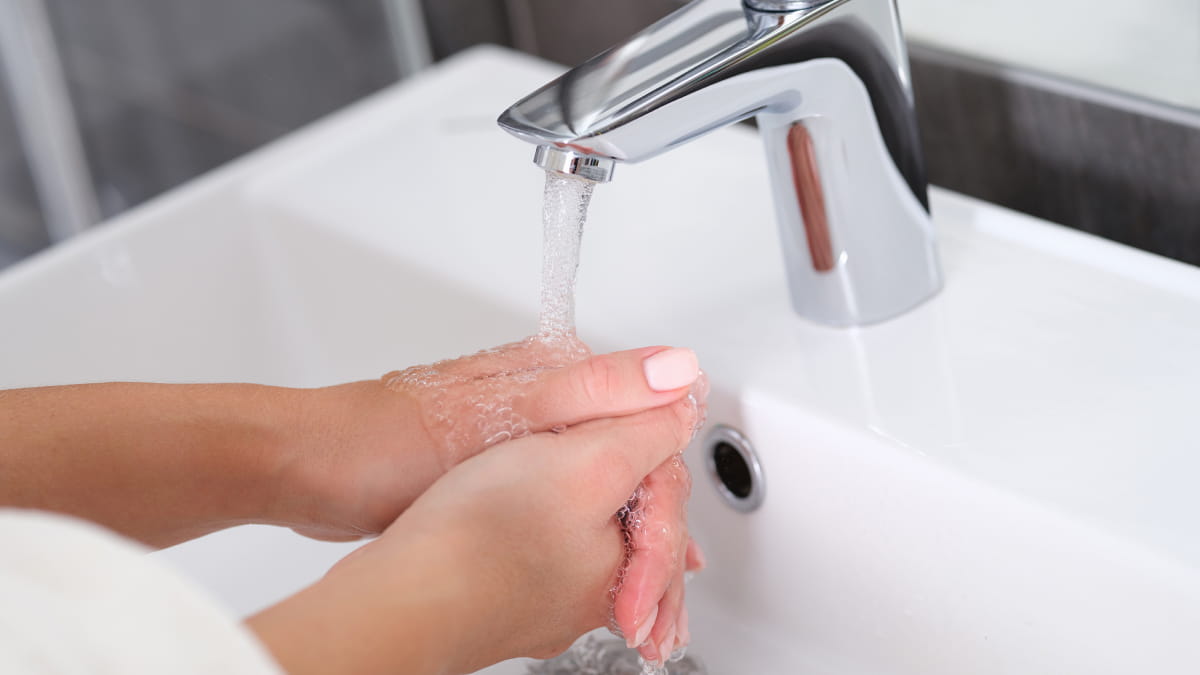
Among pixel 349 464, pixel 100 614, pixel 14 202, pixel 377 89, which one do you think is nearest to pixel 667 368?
pixel 349 464

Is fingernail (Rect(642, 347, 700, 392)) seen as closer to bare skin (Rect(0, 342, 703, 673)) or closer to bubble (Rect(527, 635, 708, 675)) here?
bare skin (Rect(0, 342, 703, 673))

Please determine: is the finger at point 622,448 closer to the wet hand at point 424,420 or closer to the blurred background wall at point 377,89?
the wet hand at point 424,420

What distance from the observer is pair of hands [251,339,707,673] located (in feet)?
1.22

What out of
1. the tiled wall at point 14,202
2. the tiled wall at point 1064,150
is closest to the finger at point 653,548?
the tiled wall at point 1064,150

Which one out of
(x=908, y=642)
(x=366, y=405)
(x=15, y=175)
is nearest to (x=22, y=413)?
(x=366, y=405)

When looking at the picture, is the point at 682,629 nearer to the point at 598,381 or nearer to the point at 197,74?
the point at 598,381

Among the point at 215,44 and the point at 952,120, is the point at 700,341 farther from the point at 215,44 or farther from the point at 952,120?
the point at 215,44

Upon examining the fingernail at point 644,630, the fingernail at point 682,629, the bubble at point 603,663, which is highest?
the fingernail at point 644,630

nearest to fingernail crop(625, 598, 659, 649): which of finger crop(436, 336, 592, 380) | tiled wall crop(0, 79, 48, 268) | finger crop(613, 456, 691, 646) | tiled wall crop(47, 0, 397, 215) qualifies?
finger crop(613, 456, 691, 646)

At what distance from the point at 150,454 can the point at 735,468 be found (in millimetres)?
227

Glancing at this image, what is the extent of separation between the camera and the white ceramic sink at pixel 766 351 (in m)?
0.41

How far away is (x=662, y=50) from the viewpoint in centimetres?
40

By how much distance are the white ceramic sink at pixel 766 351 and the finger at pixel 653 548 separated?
46 mm

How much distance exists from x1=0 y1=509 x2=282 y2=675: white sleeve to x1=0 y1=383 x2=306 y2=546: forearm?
0.56 ft
